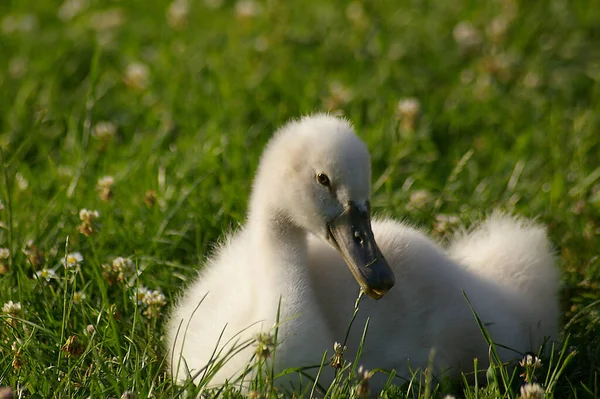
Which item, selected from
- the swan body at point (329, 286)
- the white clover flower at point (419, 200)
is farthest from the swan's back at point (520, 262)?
the white clover flower at point (419, 200)

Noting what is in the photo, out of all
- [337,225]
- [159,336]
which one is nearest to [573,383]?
[337,225]

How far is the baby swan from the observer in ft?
11.2

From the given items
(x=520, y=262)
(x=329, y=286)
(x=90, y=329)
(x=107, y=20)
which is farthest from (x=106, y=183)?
(x=107, y=20)

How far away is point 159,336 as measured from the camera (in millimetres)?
3883

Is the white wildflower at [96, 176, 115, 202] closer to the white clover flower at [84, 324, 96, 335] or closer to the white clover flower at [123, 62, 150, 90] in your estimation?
the white clover flower at [84, 324, 96, 335]

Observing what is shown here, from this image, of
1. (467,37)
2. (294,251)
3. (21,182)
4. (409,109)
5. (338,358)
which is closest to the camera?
(338,358)

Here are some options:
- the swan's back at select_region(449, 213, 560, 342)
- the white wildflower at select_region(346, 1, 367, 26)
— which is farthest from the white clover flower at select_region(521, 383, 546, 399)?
the white wildflower at select_region(346, 1, 367, 26)

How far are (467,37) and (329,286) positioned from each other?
3.29 metres

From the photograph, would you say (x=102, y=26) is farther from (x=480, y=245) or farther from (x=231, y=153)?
(x=480, y=245)

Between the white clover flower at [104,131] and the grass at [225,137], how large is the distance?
0.04 meters

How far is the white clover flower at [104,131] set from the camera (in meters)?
5.40

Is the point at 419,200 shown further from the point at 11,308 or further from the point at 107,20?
the point at 107,20

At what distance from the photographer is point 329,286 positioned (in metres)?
3.68

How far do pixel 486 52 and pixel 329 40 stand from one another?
3.56ft
